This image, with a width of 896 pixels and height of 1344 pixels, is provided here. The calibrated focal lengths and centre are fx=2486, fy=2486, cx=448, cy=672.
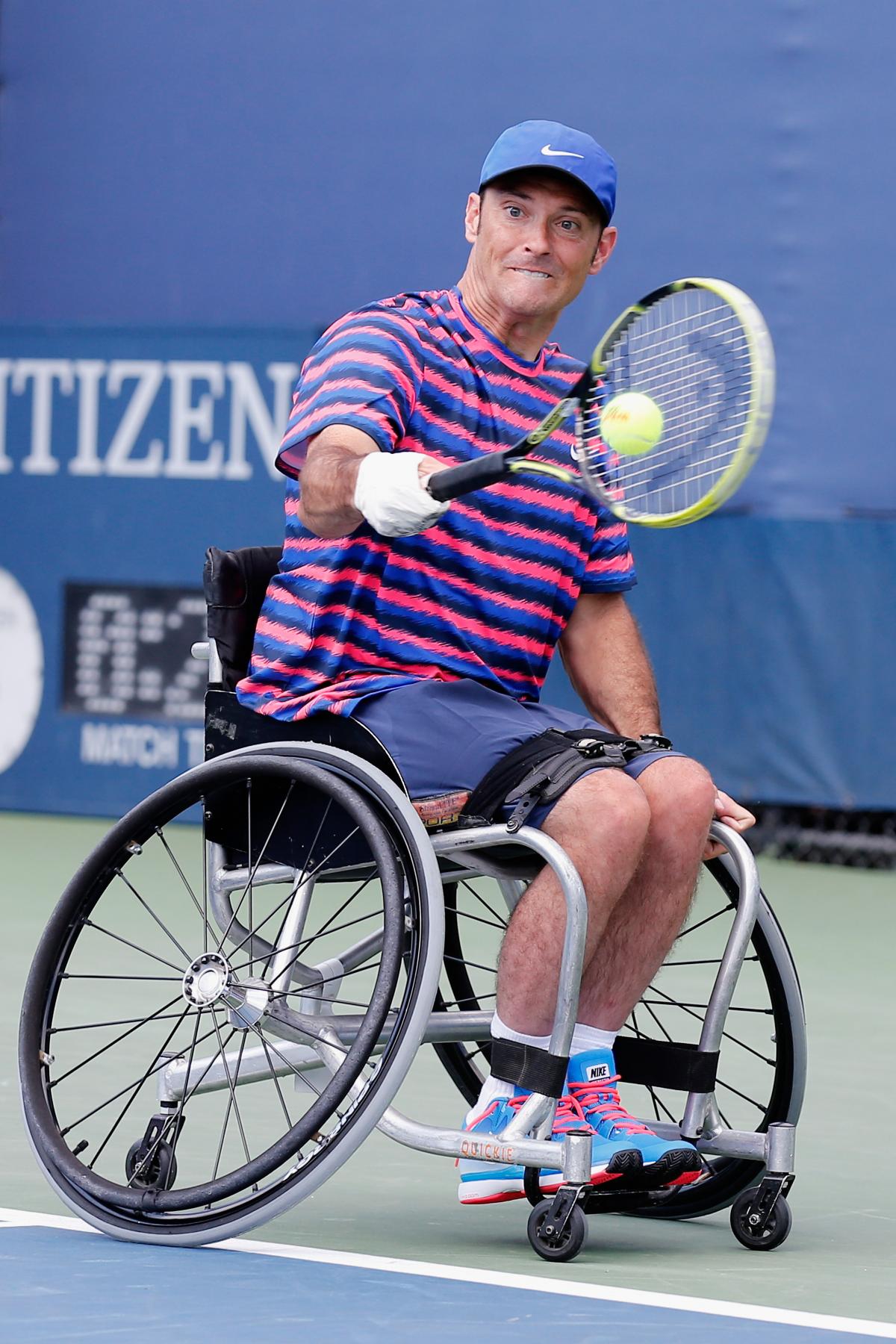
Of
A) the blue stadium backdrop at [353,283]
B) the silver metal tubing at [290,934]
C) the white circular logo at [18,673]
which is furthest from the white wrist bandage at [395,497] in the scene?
the white circular logo at [18,673]

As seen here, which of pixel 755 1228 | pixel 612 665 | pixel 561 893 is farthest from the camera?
pixel 612 665

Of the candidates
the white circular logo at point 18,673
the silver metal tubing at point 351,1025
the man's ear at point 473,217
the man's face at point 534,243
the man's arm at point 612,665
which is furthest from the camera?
the white circular logo at point 18,673

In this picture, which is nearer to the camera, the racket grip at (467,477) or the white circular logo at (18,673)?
the racket grip at (467,477)

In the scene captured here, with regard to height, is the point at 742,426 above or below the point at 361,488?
above

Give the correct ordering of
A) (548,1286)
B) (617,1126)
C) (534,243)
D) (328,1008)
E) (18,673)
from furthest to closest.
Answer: (18,673) → (328,1008) → (534,243) → (617,1126) → (548,1286)

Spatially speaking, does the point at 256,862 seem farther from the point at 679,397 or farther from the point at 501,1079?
the point at 679,397

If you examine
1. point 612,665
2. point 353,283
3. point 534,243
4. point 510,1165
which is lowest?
point 510,1165

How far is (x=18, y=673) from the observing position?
28.8 feet

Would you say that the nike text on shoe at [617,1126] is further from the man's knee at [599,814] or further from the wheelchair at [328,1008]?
the man's knee at [599,814]

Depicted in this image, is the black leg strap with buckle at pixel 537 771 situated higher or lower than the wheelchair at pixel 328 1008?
higher

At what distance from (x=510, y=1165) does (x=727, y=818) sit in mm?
575

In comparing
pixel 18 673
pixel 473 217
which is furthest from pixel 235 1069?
pixel 18 673

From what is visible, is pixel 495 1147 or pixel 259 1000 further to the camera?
pixel 259 1000

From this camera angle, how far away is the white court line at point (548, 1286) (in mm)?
2742
